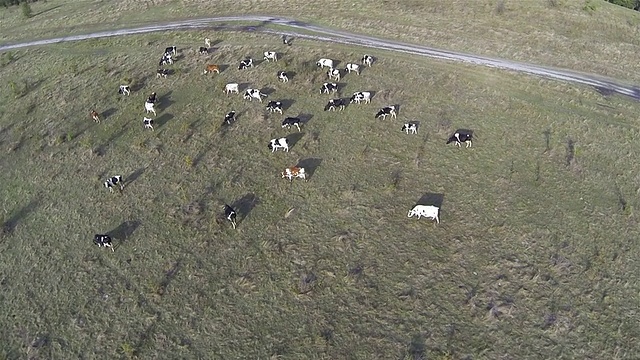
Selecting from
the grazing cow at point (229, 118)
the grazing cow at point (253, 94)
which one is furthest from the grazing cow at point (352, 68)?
the grazing cow at point (229, 118)

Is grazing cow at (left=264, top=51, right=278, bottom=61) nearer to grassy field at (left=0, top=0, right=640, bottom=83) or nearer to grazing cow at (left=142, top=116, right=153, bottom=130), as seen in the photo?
grassy field at (left=0, top=0, right=640, bottom=83)

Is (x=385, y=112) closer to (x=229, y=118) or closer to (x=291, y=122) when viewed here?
(x=291, y=122)

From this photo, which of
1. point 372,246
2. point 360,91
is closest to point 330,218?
point 372,246

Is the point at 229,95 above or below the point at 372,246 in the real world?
above

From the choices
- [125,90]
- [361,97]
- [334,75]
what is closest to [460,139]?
[361,97]

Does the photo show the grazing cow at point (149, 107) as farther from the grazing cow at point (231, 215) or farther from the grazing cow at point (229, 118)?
the grazing cow at point (231, 215)

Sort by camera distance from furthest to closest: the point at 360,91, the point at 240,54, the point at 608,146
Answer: the point at 240,54, the point at 360,91, the point at 608,146

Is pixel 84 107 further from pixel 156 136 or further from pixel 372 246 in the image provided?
pixel 372 246
